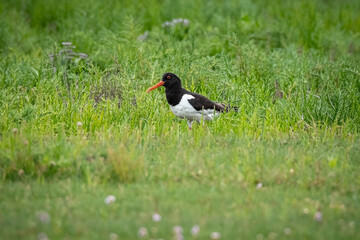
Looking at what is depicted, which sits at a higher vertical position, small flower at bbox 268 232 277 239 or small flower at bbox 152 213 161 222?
small flower at bbox 152 213 161 222

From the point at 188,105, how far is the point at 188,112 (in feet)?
0.33

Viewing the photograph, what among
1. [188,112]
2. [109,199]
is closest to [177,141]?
[188,112]

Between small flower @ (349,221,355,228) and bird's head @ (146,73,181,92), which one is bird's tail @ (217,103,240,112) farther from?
small flower @ (349,221,355,228)

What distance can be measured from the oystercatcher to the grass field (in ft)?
0.60

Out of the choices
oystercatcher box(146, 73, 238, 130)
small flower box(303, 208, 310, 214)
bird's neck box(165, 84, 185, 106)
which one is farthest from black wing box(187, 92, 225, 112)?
small flower box(303, 208, 310, 214)

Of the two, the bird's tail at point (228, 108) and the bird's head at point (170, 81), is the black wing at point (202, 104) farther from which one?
the bird's head at point (170, 81)

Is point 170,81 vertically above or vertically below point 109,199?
above

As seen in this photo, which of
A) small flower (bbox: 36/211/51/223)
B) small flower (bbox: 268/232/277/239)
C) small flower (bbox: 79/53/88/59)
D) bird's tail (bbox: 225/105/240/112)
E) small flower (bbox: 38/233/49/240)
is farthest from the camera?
small flower (bbox: 79/53/88/59)

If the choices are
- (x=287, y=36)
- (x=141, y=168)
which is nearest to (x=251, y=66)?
(x=287, y=36)

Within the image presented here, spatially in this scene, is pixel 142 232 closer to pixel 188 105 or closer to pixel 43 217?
pixel 43 217

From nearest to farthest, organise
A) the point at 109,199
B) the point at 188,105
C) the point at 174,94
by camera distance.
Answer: the point at 109,199 < the point at 188,105 < the point at 174,94

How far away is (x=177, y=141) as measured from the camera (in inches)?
247

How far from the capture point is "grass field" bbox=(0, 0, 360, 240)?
4148 mm

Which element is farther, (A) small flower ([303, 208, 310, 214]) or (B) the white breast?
(B) the white breast
